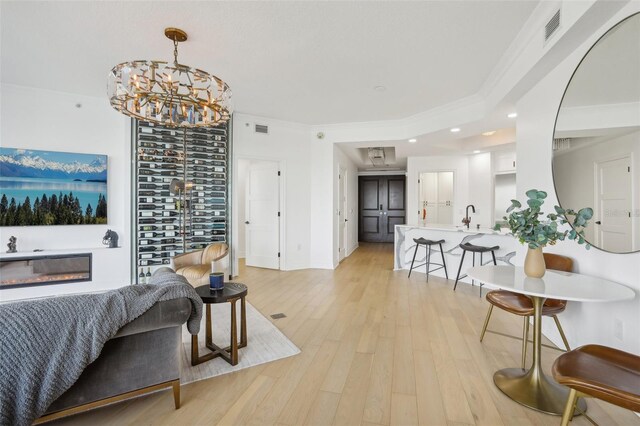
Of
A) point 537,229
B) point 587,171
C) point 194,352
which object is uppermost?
point 587,171

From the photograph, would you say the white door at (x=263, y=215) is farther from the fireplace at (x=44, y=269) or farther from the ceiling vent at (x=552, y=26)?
the ceiling vent at (x=552, y=26)

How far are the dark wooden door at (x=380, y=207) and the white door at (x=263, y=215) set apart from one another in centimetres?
514

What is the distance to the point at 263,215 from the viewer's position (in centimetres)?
600

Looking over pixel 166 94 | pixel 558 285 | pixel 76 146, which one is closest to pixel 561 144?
pixel 558 285

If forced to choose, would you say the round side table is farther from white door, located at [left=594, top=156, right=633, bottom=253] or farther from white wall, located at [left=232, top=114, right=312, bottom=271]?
white wall, located at [left=232, top=114, right=312, bottom=271]

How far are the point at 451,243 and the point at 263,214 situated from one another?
3.49m

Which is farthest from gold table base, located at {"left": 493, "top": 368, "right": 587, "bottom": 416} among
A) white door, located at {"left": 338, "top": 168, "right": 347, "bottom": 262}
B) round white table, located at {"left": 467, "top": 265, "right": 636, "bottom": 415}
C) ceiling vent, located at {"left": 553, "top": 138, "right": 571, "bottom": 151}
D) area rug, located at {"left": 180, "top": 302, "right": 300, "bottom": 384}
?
white door, located at {"left": 338, "top": 168, "right": 347, "bottom": 262}

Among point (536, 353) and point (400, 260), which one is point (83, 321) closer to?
point (536, 353)

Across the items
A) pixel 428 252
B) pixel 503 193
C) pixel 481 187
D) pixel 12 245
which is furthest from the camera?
pixel 503 193

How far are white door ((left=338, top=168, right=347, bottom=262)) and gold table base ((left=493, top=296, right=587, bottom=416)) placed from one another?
15.2 feet

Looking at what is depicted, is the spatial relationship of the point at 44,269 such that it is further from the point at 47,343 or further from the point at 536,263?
the point at 536,263

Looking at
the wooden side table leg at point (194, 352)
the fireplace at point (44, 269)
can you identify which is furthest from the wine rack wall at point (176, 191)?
the wooden side table leg at point (194, 352)

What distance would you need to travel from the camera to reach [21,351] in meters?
1.30

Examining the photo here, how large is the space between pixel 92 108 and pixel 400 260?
221 inches
